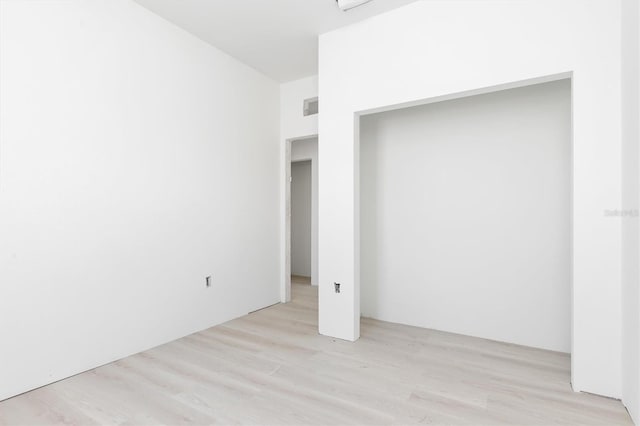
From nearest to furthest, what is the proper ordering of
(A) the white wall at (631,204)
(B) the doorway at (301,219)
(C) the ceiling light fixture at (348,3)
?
(A) the white wall at (631,204) < (C) the ceiling light fixture at (348,3) < (B) the doorway at (301,219)

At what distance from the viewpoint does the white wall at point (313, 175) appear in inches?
217

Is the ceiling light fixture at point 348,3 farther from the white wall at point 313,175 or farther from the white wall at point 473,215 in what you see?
the white wall at point 313,175

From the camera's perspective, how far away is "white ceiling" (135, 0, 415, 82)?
2838 millimetres

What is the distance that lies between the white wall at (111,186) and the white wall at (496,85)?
49.4 inches

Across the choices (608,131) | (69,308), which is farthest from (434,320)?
(69,308)

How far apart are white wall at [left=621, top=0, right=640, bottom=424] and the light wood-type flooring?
262 millimetres

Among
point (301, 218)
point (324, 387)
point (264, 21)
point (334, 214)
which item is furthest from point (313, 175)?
point (324, 387)

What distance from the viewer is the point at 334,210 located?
125 inches

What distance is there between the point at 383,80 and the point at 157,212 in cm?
245

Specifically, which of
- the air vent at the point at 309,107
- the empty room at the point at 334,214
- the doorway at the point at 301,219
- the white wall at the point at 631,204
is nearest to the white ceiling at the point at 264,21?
the empty room at the point at 334,214

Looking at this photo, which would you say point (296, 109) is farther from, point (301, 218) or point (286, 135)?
point (301, 218)

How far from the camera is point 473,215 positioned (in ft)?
10.4

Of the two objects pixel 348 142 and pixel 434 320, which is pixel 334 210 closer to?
pixel 348 142

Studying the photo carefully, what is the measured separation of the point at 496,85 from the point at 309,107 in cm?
248
